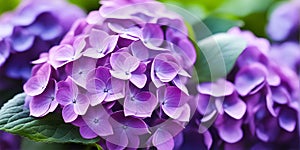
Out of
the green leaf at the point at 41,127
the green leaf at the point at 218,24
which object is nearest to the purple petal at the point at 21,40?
the green leaf at the point at 41,127

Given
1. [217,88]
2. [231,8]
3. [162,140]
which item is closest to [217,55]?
[217,88]

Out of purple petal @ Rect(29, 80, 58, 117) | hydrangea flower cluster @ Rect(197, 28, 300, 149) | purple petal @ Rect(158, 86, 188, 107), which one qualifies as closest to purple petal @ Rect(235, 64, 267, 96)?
hydrangea flower cluster @ Rect(197, 28, 300, 149)

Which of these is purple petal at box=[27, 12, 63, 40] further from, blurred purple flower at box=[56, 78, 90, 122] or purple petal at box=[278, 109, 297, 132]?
purple petal at box=[278, 109, 297, 132]

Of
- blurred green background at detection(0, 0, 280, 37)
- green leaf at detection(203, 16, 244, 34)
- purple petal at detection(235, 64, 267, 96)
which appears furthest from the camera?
blurred green background at detection(0, 0, 280, 37)

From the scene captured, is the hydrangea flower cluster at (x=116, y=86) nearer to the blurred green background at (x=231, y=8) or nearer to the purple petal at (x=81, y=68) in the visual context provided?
the purple petal at (x=81, y=68)

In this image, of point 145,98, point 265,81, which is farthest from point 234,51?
point 145,98

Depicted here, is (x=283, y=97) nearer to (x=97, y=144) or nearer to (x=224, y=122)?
(x=224, y=122)

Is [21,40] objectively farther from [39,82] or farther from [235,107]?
[235,107]
